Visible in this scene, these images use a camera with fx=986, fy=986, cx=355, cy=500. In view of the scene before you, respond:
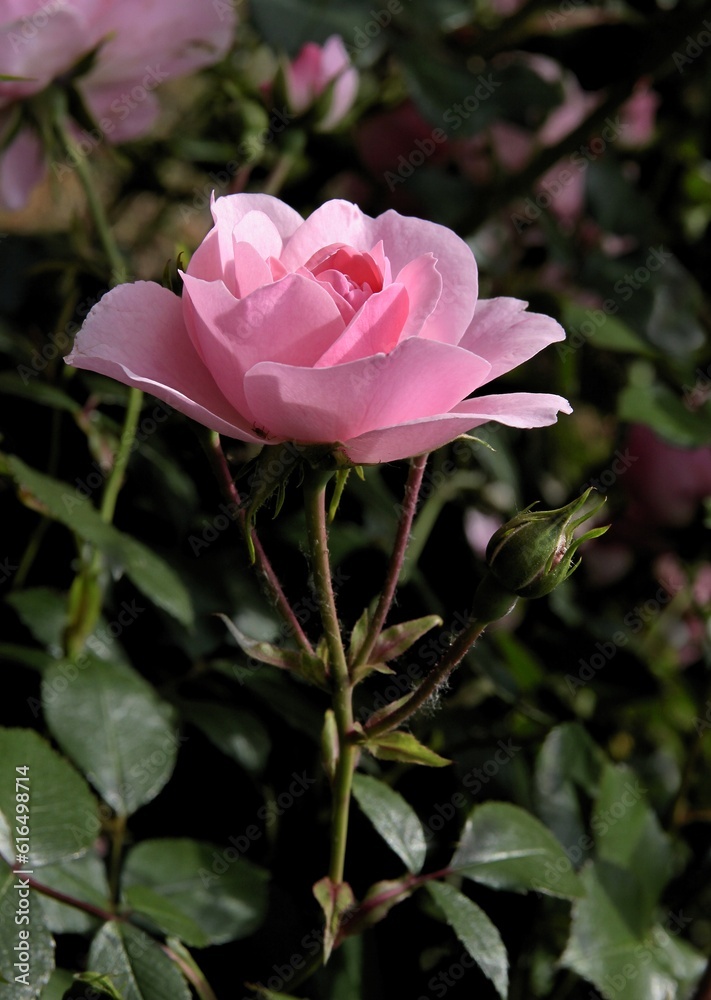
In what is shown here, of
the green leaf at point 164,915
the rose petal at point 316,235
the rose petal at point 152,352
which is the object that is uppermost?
the rose petal at point 316,235

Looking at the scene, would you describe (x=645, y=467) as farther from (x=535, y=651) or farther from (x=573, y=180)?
(x=573, y=180)

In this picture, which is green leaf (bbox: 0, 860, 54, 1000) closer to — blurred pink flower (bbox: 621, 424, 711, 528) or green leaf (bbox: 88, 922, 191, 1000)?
green leaf (bbox: 88, 922, 191, 1000)

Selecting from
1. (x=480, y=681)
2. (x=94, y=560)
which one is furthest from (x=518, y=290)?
(x=94, y=560)

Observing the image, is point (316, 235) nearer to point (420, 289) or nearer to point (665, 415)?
point (420, 289)
